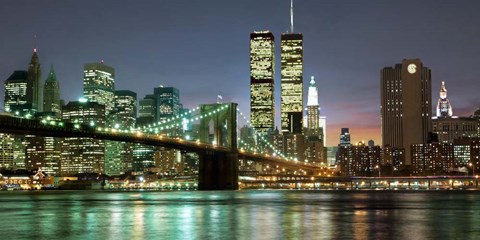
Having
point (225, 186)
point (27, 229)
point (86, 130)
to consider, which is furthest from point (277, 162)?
point (27, 229)

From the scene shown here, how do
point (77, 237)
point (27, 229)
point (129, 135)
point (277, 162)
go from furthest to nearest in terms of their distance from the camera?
point (277, 162) → point (129, 135) → point (27, 229) → point (77, 237)

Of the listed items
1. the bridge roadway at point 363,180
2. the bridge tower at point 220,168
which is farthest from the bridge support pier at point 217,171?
the bridge roadway at point 363,180

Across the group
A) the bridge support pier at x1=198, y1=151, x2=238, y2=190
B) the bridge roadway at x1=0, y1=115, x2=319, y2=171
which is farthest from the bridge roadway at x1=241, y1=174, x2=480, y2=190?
the bridge support pier at x1=198, y1=151, x2=238, y2=190

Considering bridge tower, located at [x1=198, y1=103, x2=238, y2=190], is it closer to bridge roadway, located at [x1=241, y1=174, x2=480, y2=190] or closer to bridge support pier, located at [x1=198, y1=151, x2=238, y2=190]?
bridge support pier, located at [x1=198, y1=151, x2=238, y2=190]

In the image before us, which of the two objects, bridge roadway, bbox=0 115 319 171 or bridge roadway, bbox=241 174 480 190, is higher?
bridge roadway, bbox=0 115 319 171

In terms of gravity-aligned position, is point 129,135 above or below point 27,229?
above

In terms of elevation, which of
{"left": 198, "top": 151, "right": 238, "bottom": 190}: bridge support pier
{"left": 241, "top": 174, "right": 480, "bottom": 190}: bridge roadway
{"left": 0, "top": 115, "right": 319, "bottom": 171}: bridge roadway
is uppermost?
{"left": 0, "top": 115, "right": 319, "bottom": 171}: bridge roadway

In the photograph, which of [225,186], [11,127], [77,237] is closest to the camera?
[77,237]

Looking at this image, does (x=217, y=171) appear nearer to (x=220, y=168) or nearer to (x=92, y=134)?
(x=220, y=168)

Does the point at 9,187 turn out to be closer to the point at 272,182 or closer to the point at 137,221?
the point at 272,182
